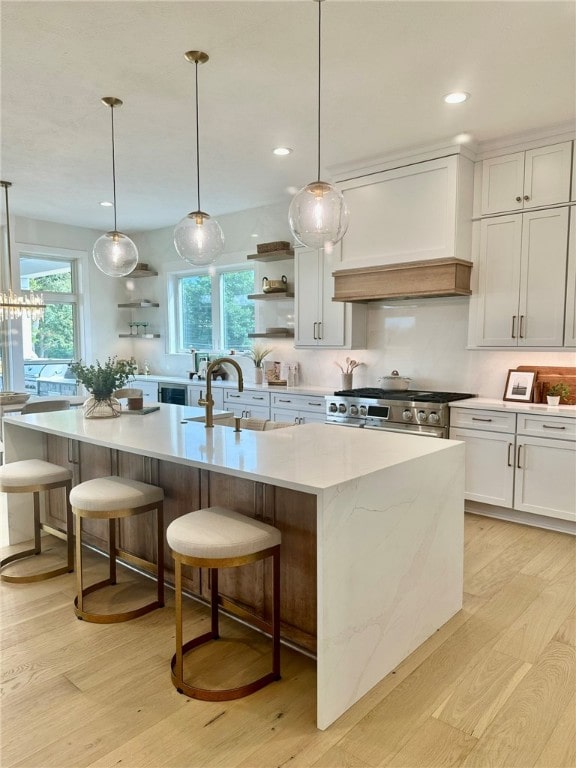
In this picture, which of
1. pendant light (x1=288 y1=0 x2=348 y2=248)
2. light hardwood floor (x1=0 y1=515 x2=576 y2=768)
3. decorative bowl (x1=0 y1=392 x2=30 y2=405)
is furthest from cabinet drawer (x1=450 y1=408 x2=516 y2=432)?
decorative bowl (x1=0 y1=392 x2=30 y2=405)

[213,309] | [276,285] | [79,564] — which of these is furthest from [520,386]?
[213,309]

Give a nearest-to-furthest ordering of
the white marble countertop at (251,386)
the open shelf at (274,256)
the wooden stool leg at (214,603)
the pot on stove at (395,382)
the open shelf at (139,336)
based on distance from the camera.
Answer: the wooden stool leg at (214,603)
the pot on stove at (395,382)
the white marble countertop at (251,386)
the open shelf at (274,256)
the open shelf at (139,336)

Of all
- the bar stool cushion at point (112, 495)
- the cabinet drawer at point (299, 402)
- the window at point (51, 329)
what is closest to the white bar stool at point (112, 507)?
the bar stool cushion at point (112, 495)

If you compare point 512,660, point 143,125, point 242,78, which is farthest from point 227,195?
point 512,660

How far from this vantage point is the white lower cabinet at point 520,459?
3.69 m

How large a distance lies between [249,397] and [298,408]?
0.64 meters

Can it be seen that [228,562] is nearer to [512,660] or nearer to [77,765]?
[77,765]

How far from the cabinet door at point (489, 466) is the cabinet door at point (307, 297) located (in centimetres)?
189

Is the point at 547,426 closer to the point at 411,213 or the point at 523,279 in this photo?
the point at 523,279

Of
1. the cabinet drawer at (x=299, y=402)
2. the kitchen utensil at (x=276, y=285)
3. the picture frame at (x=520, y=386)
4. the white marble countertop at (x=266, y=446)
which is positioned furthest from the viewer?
the kitchen utensil at (x=276, y=285)

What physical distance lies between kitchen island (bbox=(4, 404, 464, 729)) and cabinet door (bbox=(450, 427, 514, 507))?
153 cm

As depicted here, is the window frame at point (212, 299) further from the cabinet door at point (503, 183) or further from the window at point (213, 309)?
the cabinet door at point (503, 183)

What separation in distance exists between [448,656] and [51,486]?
7.50 ft

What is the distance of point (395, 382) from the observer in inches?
193
